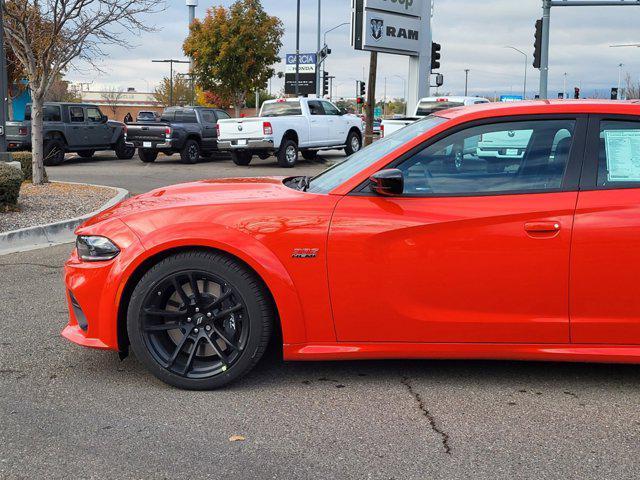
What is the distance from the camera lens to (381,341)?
422 centimetres

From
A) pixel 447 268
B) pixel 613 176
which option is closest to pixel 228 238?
pixel 447 268

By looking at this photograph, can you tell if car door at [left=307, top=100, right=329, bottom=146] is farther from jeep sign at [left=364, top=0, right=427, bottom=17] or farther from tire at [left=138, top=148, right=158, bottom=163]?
tire at [left=138, top=148, right=158, bottom=163]

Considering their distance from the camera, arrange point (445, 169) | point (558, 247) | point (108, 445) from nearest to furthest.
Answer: point (108, 445) → point (558, 247) → point (445, 169)

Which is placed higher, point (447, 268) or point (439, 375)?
point (447, 268)

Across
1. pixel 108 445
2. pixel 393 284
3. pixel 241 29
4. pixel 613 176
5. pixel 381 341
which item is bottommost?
pixel 108 445

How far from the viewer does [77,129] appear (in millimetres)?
23516

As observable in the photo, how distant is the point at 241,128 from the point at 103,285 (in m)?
18.5

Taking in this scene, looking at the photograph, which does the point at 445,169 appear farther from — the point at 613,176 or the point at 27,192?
the point at 27,192

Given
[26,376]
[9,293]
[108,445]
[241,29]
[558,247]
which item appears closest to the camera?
[108,445]

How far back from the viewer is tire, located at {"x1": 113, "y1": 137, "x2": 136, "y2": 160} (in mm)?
25734

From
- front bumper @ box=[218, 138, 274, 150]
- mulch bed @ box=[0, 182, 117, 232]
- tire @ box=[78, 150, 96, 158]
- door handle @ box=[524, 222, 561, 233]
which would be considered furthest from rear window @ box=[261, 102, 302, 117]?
door handle @ box=[524, 222, 561, 233]

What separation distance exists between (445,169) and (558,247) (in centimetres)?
74

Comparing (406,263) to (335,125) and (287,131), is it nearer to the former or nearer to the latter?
(287,131)

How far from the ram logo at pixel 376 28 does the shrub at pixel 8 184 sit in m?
15.8
